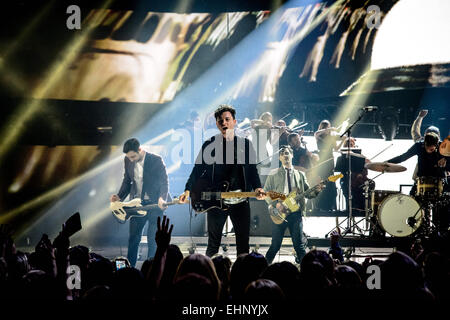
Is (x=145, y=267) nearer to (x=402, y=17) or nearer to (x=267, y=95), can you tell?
(x=267, y=95)

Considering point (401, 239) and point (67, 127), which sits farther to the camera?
point (67, 127)

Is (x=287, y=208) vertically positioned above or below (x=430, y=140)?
below

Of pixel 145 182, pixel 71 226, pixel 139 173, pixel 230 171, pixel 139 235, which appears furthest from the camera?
pixel 139 173

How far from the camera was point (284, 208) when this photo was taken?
6.96 m

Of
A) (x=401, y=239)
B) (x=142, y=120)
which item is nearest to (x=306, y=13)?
(x=142, y=120)

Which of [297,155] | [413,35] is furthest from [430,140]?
[413,35]

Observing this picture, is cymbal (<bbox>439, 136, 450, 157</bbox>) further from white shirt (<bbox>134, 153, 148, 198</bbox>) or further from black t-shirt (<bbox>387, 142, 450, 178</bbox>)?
white shirt (<bbox>134, 153, 148, 198</bbox>)

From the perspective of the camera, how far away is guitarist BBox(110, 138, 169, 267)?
6.92 metres

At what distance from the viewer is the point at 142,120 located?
10789 millimetres

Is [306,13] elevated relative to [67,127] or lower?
elevated

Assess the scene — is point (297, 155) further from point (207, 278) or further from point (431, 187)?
point (207, 278)

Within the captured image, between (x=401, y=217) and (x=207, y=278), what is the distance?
6308mm

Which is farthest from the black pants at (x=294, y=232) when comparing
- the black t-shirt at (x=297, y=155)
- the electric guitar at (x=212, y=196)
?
the black t-shirt at (x=297, y=155)

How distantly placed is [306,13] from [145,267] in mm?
8255
